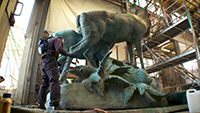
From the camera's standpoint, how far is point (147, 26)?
308cm

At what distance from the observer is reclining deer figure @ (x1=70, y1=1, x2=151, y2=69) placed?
2344 millimetres

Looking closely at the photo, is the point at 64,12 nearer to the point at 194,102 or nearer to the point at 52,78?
the point at 52,78

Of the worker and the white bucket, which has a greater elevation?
the worker

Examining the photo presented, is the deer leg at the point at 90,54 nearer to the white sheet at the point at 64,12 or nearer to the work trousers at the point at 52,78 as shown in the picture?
the work trousers at the point at 52,78

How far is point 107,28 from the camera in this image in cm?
264

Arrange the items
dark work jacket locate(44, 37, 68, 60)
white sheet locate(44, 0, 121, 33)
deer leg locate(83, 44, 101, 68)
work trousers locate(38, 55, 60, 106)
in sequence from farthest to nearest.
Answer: white sheet locate(44, 0, 121, 33) → deer leg locate(83, 44, 101, 68) → dark work jacket locate(44, 37, 68, 60) → work trousers locate(38, 55, 60, 106)

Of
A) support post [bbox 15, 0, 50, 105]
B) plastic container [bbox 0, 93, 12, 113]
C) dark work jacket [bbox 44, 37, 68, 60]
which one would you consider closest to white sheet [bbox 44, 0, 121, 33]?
support post [bbox 15, 0, 50, 105]

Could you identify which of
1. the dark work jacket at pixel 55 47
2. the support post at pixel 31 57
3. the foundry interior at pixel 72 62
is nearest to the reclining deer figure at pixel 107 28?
the foundry interior at pixel 72 62

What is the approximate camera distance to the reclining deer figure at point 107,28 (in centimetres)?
234

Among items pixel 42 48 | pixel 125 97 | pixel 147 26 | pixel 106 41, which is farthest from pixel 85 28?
pixel 147 26

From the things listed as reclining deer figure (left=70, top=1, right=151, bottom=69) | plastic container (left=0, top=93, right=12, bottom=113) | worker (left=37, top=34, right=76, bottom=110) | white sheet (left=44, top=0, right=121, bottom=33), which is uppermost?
white sheet (left=44, top=0, right=121, bottom=33)

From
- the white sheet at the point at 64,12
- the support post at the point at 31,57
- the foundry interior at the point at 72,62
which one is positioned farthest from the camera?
the white sheet at the point at 64,12

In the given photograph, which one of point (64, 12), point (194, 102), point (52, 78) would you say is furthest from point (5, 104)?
point (64, 12)

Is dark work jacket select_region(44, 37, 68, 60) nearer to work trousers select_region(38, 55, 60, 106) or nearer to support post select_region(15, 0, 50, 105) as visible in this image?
work trousers select_region(38, 55, 60, 106)
